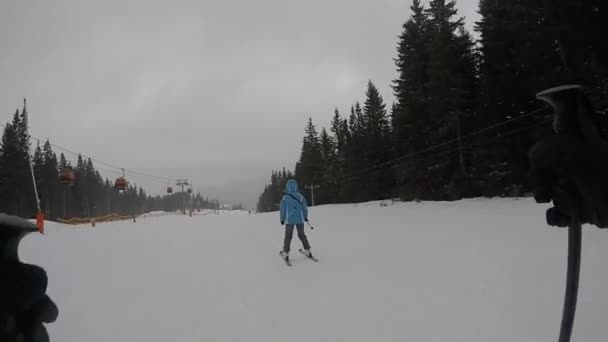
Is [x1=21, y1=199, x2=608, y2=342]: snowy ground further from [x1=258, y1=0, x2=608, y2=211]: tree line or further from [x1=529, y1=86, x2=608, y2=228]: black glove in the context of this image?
[x1=258, y1=0, x2=608, y2=211]: tree line

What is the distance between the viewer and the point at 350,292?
197 inches

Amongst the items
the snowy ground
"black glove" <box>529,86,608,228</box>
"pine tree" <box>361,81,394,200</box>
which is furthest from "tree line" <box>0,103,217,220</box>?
"pine tree" <box>361,81,394,200</box>

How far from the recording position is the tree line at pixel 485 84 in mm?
14906

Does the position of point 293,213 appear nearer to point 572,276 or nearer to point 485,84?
point 572,276

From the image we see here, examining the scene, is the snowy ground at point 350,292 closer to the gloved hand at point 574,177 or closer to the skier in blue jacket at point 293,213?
the skier in blue jacket at point 293,213

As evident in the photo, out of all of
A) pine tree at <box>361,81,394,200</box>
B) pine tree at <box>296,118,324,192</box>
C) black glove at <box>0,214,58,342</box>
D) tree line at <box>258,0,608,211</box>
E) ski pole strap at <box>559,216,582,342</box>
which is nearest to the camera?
black glove at <box>0,214,58,342</box>

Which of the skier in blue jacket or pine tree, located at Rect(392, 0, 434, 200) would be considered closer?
the skier in blue jacket

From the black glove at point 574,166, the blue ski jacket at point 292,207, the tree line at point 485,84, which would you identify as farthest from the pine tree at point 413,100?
the black glove at point 574,166

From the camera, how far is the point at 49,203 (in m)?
63.0

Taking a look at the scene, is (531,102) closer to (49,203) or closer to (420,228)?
(420,228)

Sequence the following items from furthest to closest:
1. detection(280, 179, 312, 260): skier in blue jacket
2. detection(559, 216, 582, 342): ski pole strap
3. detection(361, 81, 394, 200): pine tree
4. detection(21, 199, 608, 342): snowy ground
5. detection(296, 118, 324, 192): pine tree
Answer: detection(296, 118, 324, 192): pine tree < detection(361, 81, 394, 200): pine tree < detection(280, 179, 312, 260): skier in blue jacket < detection(21, 199, 608, 342): snowy ground < detection(559, 216, 582, 342): ski pole strap

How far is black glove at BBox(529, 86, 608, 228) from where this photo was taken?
3.37ft

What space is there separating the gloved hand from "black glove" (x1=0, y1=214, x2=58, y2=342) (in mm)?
1640

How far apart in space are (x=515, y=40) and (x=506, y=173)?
854 centimetres
